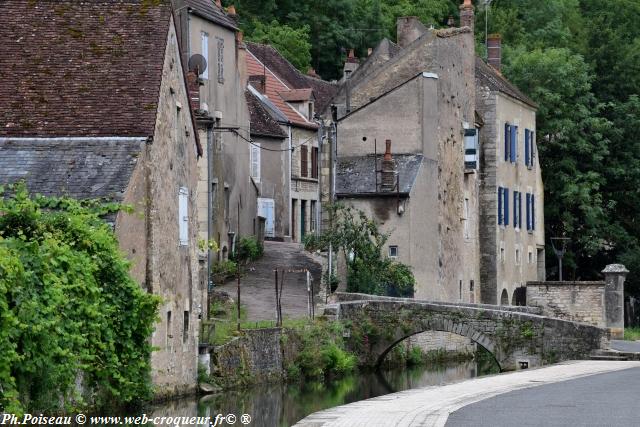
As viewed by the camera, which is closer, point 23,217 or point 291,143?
point 23,217

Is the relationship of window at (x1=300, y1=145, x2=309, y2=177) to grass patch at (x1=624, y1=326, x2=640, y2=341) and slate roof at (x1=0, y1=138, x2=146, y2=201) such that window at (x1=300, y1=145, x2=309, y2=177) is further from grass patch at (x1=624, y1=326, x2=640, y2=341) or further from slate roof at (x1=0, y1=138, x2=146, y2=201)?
slate roof at (x1=0, y1=138, x2=146, y2=201)

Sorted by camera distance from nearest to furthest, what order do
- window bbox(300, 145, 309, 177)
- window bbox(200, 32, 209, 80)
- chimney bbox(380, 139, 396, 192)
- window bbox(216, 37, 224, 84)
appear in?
1. window bbox(200, 32, 209, 80)
2. window bbox(216, 37, 224, 84)
3. chimney bbox(380, 139, 396, 192)
4. window bbox(300, 145, 309, 177)

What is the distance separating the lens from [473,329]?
41.6 meters

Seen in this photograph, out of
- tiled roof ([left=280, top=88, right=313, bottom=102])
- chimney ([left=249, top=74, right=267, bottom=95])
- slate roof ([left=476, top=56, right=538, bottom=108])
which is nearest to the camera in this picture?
chimney ([left=249, top=74, right=267, bottom=95])

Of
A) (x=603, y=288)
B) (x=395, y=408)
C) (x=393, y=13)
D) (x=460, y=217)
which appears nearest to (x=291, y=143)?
(x=460, y=217)

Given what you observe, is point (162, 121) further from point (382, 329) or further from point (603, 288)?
point (603, 288)

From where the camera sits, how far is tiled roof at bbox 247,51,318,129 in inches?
2244

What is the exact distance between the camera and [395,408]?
27.4 meters

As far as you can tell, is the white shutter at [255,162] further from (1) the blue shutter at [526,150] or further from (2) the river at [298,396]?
(1) the blue shutter at [526,150]

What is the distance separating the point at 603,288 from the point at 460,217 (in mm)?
6754

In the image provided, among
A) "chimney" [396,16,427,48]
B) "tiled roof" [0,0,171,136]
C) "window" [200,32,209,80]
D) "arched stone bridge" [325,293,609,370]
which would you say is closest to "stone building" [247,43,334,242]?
"chimney" [396,16,427,48]

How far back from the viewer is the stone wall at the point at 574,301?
56.9 metres

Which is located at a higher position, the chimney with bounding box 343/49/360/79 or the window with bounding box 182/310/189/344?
the chimney with bounding box 343/49/360/79

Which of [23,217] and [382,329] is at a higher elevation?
[23,217]
